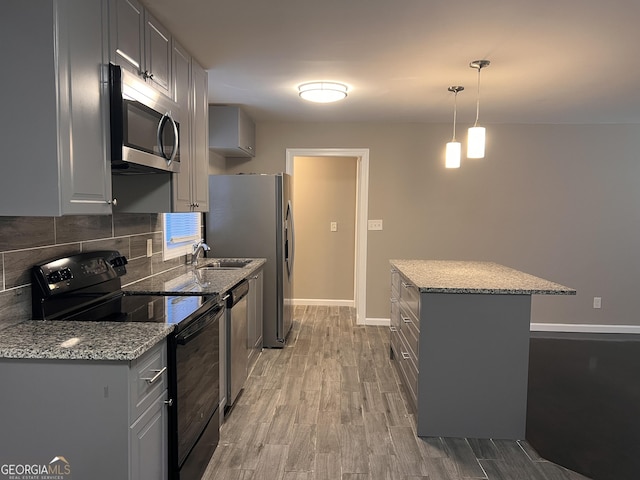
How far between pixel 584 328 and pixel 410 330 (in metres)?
3.09

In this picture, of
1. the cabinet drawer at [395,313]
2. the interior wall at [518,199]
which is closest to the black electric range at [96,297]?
the cabinet drawer at [395,313]

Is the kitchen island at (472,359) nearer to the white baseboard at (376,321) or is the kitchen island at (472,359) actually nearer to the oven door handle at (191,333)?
the oven door handle at (191,333)

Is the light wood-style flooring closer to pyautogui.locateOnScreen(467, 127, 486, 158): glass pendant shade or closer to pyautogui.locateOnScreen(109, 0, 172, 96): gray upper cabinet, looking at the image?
pyautogui.locateOnScreen(467, 127, 486, 158): glass pendant shade

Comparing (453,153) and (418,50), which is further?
(453,153)

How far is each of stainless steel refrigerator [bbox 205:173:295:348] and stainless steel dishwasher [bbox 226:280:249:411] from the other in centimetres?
88

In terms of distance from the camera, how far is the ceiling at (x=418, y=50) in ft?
6.77

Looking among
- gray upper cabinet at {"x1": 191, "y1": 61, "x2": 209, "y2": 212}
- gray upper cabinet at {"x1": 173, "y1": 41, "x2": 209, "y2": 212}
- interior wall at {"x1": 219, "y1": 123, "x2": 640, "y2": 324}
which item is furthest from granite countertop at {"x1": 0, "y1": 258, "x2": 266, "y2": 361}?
interior wall at {"x1": 219, "y1": 123, "x2": 640, "y2": 324}

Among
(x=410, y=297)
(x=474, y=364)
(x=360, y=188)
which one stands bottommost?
(x=474, y=364)

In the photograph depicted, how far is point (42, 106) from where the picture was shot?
1380mm

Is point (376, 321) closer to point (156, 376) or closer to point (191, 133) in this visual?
point (191, 133)

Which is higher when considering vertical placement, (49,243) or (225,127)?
(225,127)

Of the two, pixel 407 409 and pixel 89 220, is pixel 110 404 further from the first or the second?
pixel 407 409

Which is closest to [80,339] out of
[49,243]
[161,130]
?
[49,243]

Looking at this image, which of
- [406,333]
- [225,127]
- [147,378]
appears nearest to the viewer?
[147,378]
